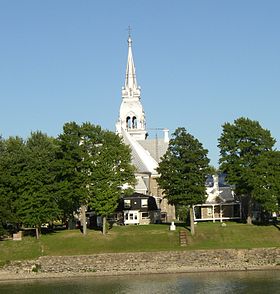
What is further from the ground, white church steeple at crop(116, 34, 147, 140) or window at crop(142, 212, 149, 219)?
white church steeple at crop(116, 34, 147, 140)

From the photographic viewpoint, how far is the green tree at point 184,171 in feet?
258

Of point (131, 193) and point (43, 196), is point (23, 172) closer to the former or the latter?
point (43, 196)

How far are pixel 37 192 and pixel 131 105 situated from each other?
224ft

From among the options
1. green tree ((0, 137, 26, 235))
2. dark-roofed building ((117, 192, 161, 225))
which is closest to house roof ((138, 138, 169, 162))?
dark-roofed building ((117, 192, 161, 225))

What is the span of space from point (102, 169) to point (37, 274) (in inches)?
715

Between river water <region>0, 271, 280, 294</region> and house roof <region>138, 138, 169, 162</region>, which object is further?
house roof <region>138, 138, 169, 162</region>

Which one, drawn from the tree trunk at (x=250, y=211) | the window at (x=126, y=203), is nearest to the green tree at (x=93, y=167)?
the window at (x=126, y=203)

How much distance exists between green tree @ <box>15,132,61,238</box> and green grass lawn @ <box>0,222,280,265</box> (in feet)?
8.00

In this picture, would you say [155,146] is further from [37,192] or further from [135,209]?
[37,192]

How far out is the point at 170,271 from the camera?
6500cm

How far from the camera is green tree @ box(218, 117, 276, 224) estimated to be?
80938 mm

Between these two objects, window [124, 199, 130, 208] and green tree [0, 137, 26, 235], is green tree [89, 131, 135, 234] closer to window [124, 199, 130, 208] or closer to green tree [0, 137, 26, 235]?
window [124, 199, 130, 208]

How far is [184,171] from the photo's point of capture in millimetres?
80750

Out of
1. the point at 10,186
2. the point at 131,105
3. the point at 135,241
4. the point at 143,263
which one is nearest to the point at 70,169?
the point at 10,186
